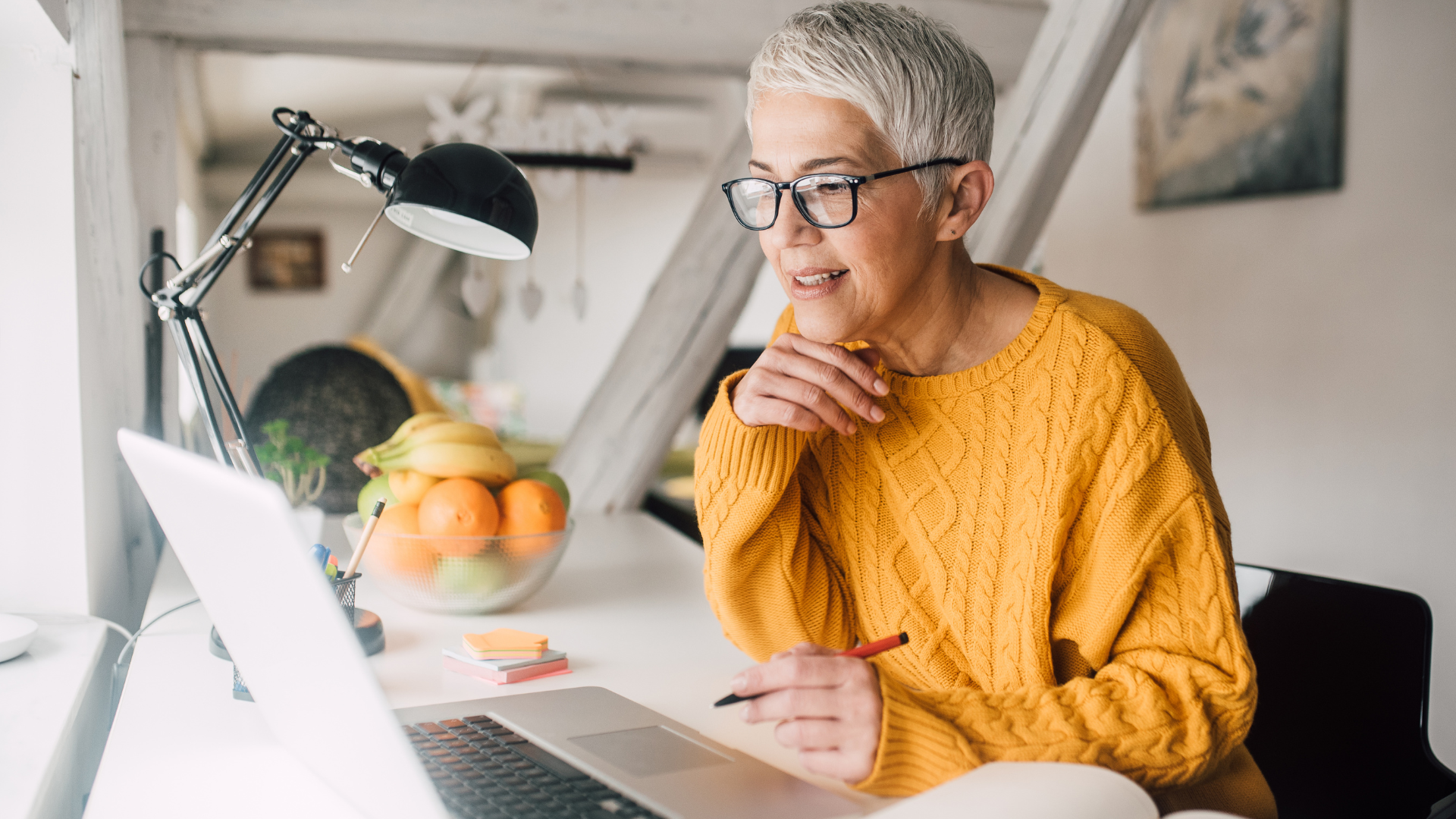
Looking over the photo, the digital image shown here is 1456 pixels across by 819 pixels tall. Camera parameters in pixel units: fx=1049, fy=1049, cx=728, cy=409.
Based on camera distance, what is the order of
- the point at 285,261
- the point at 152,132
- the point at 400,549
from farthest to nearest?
the point at 285,261 → the point at 152,132 → the point at 400,549

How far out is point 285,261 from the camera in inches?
327

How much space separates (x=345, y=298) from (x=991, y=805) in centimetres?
862

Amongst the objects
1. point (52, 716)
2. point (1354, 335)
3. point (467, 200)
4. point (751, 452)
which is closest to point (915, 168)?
point (751, 452)

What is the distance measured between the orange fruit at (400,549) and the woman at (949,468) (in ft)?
1.31

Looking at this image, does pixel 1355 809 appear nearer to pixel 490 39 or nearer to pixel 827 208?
pixel 827 208

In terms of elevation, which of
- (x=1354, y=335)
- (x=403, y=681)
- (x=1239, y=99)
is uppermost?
(x=1239, y=99)

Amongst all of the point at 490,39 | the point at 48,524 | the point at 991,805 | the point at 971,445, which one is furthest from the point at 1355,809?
the point at 490,39

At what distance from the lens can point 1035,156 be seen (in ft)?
6.59

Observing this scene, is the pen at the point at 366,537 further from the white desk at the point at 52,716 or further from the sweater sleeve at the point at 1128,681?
the sweater sleeve at the point at 1128,681

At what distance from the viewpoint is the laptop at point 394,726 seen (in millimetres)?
567

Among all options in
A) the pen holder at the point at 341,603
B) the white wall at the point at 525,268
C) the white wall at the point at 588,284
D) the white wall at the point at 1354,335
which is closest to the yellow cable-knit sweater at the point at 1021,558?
Result: the pen holder at the point at 341,603

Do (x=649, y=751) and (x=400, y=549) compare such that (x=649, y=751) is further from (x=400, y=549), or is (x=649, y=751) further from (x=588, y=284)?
(x=588, y=284)

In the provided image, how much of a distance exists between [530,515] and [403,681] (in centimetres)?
32

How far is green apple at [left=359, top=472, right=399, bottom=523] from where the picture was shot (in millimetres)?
1354
